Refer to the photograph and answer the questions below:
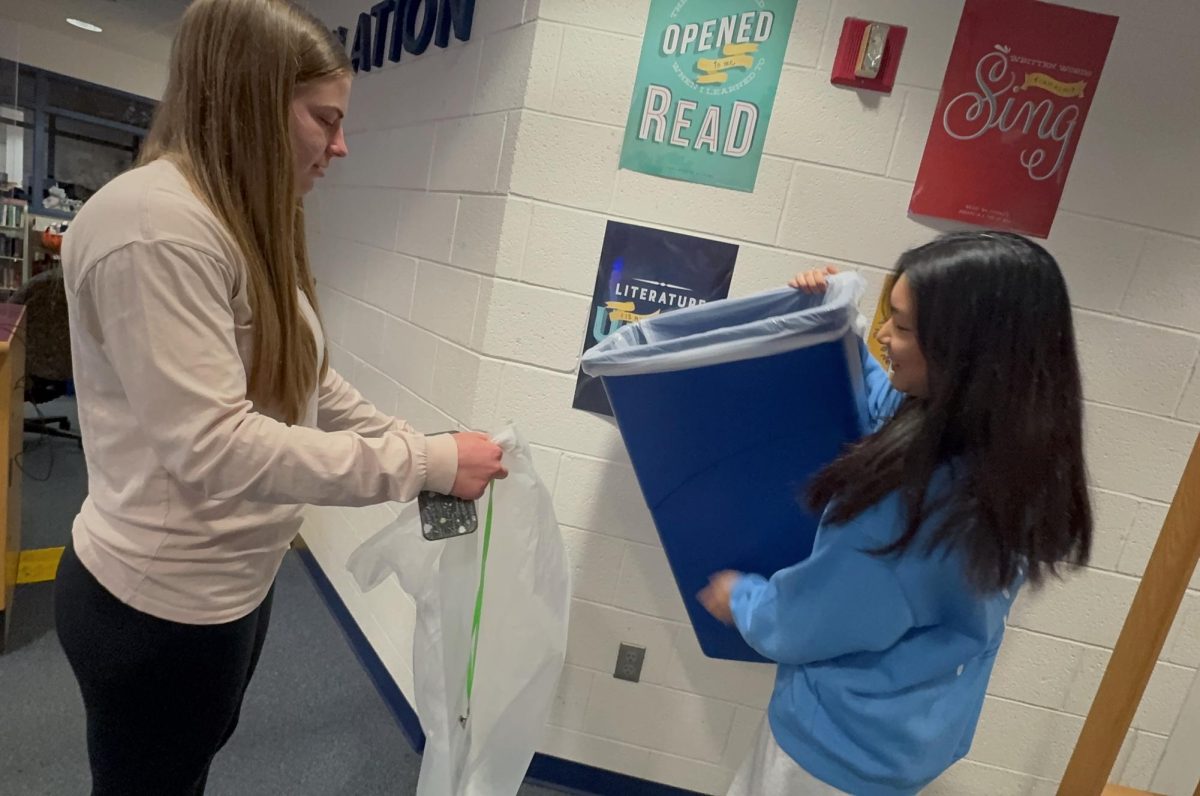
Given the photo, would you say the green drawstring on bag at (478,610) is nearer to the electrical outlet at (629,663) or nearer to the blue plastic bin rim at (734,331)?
the blue plastic bin rim at (734,331)

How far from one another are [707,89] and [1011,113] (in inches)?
22.9

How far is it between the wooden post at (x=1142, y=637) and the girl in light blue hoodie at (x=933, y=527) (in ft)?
0.95

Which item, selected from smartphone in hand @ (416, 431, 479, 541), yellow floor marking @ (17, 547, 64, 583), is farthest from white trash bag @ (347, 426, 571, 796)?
yellow floor marking @ (17, 547, 64, 583)

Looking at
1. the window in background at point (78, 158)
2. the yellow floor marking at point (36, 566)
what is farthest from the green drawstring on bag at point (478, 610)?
the window in background at point (78, 158)

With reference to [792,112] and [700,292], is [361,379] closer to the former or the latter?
[700,292]

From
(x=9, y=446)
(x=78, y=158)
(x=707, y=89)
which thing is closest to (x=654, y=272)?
(x=707, y=89)

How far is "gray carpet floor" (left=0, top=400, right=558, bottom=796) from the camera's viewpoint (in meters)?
1.54

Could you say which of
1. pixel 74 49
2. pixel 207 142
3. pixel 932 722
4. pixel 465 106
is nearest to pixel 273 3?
pixel 207 142

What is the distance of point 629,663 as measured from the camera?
1600 mm

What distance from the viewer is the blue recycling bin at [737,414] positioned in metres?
0.95

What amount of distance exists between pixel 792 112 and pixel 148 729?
56.5 inches

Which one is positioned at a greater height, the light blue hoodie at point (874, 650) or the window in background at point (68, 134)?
the window in background at point (68, 134)

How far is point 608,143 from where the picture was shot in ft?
4.50

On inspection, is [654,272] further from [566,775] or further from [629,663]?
[566,775]
